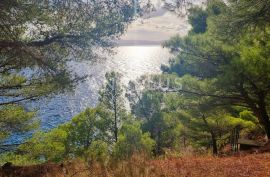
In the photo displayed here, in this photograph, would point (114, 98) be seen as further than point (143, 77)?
Yes

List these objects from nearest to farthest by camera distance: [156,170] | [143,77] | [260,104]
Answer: [156,170]
[260,104]
[143,77]

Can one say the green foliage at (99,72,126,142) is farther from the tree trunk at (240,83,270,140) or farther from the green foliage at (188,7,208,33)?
the tree trunk at (240,83,270,140)

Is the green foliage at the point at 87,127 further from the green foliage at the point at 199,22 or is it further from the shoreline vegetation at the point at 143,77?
the green foliage at the point at 199,22

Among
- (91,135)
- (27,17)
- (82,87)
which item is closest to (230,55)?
(27,17)

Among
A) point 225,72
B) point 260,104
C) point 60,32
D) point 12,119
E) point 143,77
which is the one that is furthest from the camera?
point 143,77

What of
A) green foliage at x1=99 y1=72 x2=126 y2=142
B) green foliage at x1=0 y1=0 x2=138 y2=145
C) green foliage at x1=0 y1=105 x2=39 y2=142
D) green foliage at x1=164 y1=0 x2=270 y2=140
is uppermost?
green foliage at x1=0 y1=0 x2=138 y2=145

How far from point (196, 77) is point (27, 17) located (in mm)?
11732

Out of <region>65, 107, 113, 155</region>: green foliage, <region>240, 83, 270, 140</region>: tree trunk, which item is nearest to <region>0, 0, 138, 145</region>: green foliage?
<region>240, 83, 270, 140</region>: tree trunk

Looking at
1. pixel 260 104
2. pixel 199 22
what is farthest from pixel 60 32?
pixel 199 22

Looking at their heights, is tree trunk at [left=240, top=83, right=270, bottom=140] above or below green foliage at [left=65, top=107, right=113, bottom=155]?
above

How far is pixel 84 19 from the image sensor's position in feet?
33.0

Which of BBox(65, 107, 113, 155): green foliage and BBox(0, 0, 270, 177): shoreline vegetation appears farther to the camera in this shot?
BBox(65, 107, 113, 155): green foliage

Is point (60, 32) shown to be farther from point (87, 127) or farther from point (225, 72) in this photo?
point (87, 127)

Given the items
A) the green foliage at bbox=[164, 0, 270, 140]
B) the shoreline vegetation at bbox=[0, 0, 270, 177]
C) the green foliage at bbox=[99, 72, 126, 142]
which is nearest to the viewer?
the shoreline vegetation at bbox=[0, 0, 270, 177]
